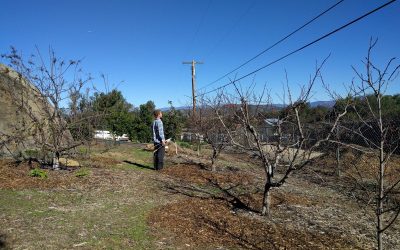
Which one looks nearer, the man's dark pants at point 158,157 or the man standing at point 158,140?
the man standing at point 158,140

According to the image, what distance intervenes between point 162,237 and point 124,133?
67.1 ft

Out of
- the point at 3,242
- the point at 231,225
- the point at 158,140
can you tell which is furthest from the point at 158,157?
the point at 3,242

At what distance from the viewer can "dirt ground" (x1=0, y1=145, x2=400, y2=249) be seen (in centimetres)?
520

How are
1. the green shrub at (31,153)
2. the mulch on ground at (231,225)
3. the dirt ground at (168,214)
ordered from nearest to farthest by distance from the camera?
the dirt ground at (168,214) < the mulch on ground at (231,225) < the green shrub at (31,153)

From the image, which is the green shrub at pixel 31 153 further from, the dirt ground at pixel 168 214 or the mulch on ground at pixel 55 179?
the dirt ground at pixel 168 214

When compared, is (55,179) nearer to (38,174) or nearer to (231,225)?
(38,174)

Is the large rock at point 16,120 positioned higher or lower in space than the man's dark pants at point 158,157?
higher

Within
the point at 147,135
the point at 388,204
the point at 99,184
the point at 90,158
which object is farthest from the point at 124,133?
the point at 388,204

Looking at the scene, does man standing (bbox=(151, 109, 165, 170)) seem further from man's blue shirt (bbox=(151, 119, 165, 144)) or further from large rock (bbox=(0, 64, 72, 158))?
large rock (bbox=(0, 64, 72, 158))

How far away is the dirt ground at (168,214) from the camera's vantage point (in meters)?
5.20

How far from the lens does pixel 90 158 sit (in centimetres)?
1209

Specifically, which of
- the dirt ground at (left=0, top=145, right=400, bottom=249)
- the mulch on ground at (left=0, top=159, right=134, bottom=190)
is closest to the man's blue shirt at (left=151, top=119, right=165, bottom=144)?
the dirt ground at (left=0, top=145, right=400, bottom=249)

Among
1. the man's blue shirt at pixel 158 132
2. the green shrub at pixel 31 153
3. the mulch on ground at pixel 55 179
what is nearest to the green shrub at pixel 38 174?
the mulch on ground at pixel 55 179

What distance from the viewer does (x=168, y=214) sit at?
6.44 metres
